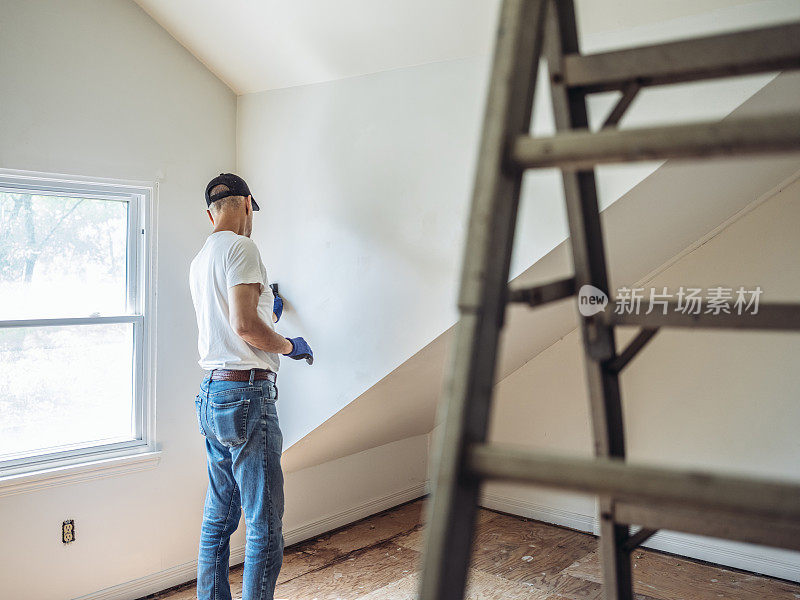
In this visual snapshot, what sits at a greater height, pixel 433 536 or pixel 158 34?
pixel 158 34

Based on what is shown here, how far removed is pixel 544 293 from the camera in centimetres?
90

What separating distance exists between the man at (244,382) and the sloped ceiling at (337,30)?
1.99 feet

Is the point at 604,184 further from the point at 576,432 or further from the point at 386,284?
the point at 576,432

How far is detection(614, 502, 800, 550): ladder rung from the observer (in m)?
0.97

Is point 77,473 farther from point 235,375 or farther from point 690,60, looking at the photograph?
point 690,60

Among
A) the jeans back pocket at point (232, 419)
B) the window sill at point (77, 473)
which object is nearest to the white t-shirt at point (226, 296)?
the jeans back pocket at point (232, 419)

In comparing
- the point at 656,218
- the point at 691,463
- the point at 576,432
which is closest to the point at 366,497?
the point at 576,432

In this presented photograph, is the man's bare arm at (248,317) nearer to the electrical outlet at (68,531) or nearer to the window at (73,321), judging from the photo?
the window at (73,321)

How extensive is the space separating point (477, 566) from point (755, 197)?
6.91 ft

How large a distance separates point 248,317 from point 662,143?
182 cm

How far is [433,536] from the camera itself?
2.11ft

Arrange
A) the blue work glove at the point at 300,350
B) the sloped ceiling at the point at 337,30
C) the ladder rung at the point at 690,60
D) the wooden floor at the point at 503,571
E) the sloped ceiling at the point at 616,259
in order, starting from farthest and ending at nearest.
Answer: the wooden floor at the point at 503,571 < the blue work glove at the point at 300,350 < the sloped ceiling at the point at 616,259 < the sloped ceiling at the point at 337,30 < the ladder rung at the point at 690,60

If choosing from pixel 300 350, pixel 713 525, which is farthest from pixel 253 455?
pixel 713 525

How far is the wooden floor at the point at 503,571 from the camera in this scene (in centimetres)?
298
